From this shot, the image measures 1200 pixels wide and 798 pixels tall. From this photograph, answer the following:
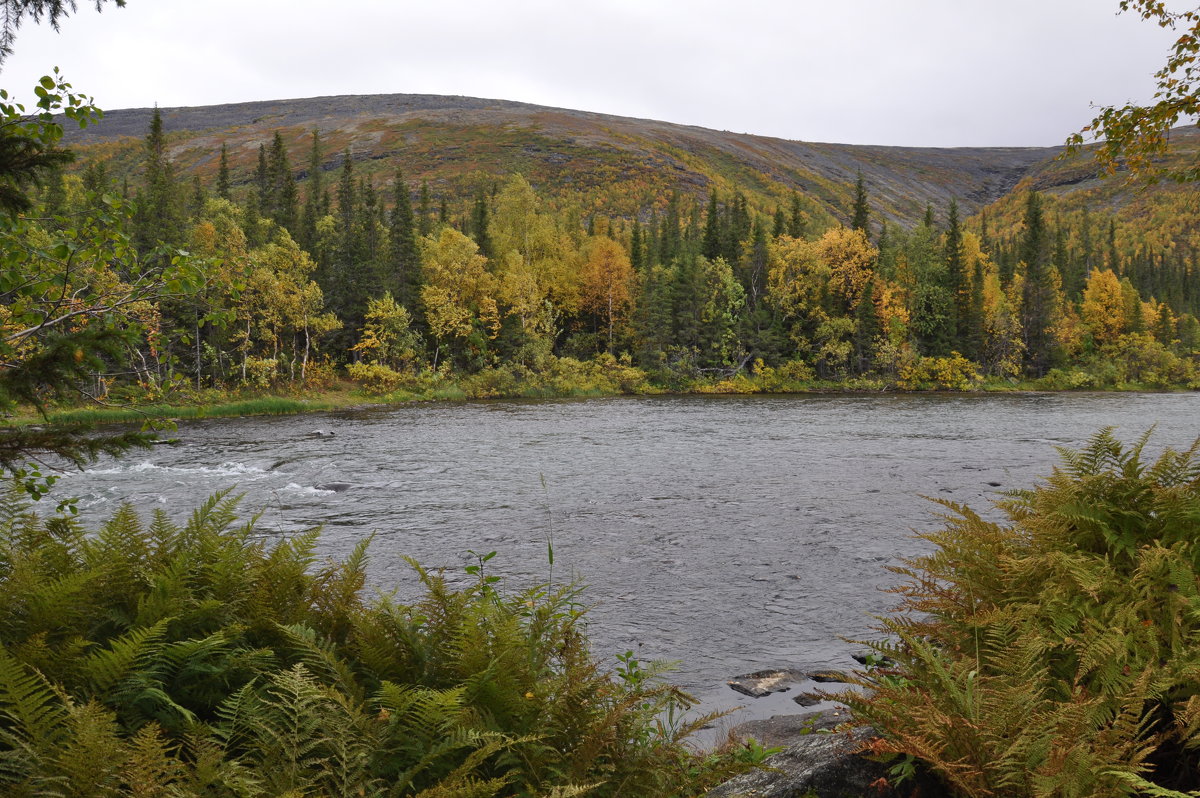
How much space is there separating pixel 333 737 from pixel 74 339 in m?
2.14

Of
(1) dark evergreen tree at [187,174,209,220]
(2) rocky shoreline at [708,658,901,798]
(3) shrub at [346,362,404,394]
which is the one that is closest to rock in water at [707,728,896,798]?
Answer: (2) rocky shoreline at [708,658,901,798]

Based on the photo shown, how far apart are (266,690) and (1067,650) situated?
504cm

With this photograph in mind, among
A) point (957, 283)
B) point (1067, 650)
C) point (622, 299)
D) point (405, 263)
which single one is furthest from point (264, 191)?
point (1067, 650)

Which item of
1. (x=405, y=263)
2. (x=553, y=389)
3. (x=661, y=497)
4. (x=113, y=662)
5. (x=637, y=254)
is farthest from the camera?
(x=637, y=254)

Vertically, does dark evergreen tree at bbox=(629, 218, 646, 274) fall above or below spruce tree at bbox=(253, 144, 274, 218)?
below

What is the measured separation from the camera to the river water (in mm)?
9734

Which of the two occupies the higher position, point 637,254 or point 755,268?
point 637,254

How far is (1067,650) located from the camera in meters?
4.77

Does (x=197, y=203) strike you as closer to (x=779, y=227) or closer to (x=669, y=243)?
(x=669, y=243)

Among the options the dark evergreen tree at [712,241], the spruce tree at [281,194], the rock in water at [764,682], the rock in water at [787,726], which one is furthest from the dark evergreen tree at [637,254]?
the rock in water at [787,726]

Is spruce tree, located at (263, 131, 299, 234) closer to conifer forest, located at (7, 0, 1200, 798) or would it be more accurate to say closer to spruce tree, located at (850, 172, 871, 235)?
conifer forest, located at (7, 0, 1200, 798)

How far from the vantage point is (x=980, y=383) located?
205 feet

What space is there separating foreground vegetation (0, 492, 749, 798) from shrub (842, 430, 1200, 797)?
1.37m

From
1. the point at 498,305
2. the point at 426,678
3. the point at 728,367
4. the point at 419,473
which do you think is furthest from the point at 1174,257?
the point at 426,678
